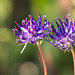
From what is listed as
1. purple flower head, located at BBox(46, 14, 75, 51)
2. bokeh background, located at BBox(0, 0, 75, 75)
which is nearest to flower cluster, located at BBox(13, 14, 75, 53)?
purple flower head, located at BBox(46, 14, 75, 51)

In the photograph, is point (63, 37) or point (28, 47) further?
point (28, 47)

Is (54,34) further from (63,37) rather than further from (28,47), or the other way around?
(28,47)

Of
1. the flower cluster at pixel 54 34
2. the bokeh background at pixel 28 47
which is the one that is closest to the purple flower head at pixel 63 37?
the flower cluster at pixel 54 34

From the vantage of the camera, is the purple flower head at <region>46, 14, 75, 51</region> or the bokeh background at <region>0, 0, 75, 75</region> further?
the bokeh background at <region>0, 0, 75, 75</region>

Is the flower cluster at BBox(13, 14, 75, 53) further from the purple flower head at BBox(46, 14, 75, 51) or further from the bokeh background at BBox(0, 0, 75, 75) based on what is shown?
the bokeh background at BBox(0, 0, 75, 75)

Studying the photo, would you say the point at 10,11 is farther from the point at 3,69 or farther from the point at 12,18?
the point at 3,69

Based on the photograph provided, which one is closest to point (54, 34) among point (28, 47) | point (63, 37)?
point (63, 37)

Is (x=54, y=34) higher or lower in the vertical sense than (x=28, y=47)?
lower

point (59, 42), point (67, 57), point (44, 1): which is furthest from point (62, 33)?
point (44, 1)
